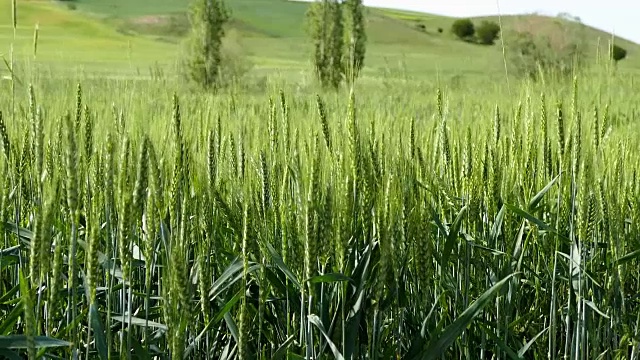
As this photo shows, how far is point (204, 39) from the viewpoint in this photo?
1470 centimetres

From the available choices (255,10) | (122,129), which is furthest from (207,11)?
(255,10)

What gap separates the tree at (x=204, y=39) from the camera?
1516cm

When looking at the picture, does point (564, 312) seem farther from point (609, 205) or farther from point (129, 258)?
point (129, 258)

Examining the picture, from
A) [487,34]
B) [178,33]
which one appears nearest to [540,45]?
[178,33]

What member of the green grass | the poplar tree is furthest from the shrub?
the green grass

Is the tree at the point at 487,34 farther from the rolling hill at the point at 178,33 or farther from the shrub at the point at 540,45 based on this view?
the shrub at the point at 540,45

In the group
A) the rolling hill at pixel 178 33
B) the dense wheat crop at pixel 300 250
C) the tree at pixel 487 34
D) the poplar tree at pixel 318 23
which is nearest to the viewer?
the dense wheat crop at pixel 300 250

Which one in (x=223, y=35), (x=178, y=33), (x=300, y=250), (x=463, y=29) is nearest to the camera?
(x=300, y=250)

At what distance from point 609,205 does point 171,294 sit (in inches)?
32.6

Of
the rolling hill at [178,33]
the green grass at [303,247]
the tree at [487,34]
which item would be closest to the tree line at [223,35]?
the rolling hill at [178,33]

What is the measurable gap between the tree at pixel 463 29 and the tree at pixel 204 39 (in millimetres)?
31840

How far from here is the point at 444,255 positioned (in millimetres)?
1253

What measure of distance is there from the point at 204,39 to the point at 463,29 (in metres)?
33.8

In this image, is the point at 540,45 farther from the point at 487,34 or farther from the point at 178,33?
the point at 487,34
